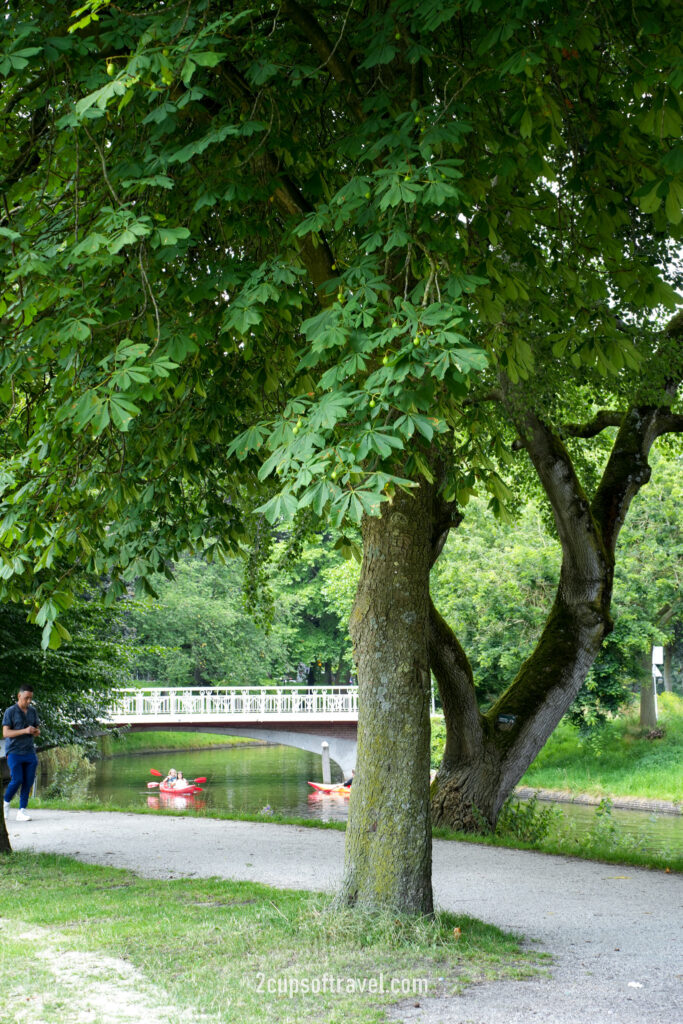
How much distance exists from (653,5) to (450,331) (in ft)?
9.08

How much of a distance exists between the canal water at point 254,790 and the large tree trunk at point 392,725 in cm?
874

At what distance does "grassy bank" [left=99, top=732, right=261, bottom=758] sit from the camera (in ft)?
143

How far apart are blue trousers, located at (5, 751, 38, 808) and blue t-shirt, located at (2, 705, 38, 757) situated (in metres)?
0.23

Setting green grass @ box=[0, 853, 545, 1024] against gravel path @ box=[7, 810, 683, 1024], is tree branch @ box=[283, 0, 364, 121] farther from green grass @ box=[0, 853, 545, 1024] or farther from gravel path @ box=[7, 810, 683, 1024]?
gravel path @ box=[7, 810, 683, 1024]

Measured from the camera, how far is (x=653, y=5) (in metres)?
5.84

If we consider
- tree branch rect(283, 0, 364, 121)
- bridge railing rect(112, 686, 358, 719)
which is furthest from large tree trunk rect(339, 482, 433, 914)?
bridge railing rect(112, 686, 358, 719)

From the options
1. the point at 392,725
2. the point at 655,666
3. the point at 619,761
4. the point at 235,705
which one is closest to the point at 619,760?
the point at 619,761

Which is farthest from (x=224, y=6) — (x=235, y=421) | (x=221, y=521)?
(x=221, y=521)

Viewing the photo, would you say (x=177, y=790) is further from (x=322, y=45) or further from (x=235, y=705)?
(x=322, y=45)

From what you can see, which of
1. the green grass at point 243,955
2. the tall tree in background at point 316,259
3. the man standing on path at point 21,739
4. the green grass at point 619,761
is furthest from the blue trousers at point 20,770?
the green grass at point 619,761

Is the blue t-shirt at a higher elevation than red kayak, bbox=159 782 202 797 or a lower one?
higher

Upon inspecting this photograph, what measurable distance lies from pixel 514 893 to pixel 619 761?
20.3 m

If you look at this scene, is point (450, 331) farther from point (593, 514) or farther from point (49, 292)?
point (593, 514)

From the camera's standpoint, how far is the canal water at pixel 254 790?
67.3 feet
